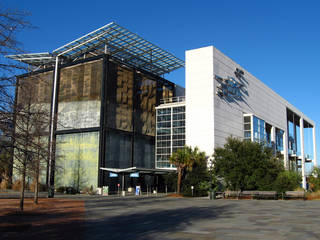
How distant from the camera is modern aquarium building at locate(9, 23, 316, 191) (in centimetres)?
4978

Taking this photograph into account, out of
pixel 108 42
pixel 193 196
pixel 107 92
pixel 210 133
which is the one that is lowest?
pixel 193 196

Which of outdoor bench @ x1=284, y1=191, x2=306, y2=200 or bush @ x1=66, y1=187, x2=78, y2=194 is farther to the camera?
bush @ x1=66, y1=187, x2=78, y2=194

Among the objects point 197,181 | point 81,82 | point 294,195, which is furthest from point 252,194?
point 81,82

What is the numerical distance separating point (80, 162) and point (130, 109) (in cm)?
1159

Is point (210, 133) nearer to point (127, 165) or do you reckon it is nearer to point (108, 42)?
point (127, 165)

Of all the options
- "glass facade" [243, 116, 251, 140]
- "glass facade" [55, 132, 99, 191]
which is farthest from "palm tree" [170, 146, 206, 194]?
"glass facade" [243, 116, 251, 140]

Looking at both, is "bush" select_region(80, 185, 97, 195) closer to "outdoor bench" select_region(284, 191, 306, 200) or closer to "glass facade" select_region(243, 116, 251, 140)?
"outdoor bench" select_region(284, 191, 306, 200)

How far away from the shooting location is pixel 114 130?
51219mm

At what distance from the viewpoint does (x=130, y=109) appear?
55.1 m

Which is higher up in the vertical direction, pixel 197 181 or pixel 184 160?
pixel 184 160

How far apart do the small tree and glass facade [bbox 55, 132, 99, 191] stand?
61.0 feet

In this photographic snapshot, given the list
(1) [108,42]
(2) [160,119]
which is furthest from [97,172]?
(1) [108,42]

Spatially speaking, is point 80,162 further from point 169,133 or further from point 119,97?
point 169,133

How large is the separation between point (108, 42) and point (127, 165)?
1951 cm
